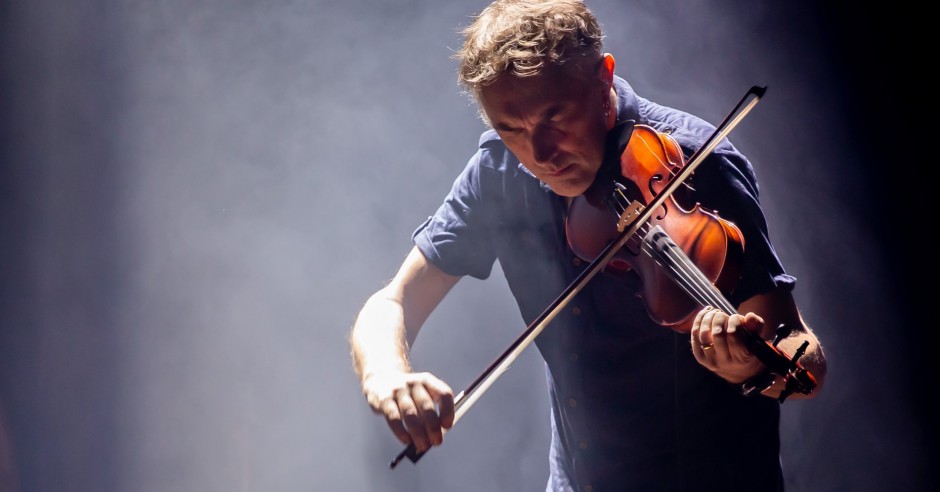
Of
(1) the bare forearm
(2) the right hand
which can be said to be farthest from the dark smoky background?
(2) the right hand

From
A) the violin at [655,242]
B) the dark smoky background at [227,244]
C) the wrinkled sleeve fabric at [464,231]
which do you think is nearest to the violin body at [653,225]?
the violin at [655,242]

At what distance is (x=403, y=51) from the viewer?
7.11ft

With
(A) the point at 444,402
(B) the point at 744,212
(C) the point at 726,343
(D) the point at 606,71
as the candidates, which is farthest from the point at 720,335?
(D) the point at 606,71

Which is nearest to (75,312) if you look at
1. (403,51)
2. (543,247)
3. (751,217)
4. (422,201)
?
(422,201)

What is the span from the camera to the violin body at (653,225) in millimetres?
1050

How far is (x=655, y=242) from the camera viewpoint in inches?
44.3

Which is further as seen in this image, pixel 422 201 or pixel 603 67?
pixel 422 201

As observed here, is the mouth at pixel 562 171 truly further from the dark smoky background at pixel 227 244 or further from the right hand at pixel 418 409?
the dark smoky background at pixel 227 244

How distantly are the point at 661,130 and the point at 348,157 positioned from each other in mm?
1176

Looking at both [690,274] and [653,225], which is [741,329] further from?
[653,225]

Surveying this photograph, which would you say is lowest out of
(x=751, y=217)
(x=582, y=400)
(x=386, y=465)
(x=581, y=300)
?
(x=386, y=465)

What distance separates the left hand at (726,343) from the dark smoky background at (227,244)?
121cm

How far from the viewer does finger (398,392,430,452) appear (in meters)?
0.94

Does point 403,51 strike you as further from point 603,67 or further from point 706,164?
point 706,164
